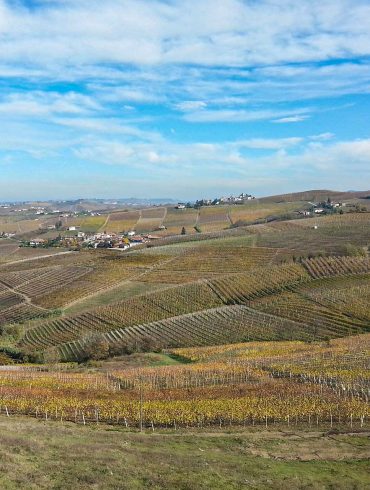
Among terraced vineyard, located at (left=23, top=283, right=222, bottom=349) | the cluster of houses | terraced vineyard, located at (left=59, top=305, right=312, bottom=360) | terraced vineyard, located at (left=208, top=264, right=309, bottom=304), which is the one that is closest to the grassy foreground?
terraced vineyard, located at (left=59, top=305, right=312, bottom=360)

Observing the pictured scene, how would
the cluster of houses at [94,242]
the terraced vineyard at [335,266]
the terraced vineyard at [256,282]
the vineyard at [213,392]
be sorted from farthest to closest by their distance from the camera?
the cluster of houses at [94,242] < the terraced vineyard at [335,266] < the terraced vineyard at [256,282] < the vineyard at [213,392]

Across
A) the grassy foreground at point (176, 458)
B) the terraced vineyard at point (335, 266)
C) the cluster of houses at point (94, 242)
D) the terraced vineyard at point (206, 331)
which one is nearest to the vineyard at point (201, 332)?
the terraced vineyard at point (206, 331)

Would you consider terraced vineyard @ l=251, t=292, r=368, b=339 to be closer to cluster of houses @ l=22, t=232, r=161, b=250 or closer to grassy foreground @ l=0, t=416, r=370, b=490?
grassy foreground @ l=0, t=416, r=370, b=490

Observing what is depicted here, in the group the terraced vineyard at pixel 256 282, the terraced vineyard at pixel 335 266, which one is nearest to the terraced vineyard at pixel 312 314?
the terraced vineyard at pixel 256 282

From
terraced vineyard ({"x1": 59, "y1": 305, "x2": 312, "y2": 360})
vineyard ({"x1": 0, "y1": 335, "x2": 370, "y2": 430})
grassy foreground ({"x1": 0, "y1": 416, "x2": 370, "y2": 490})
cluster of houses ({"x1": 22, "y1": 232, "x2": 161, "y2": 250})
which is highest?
cluster of houses ({"x1": 22, "y1": 232, "x2": 161, "y2": 250})

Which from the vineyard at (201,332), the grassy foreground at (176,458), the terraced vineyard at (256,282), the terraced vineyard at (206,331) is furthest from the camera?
the terraced vineyard at (256,282)

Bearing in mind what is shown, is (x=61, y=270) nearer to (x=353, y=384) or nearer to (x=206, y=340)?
(x=206, y=340)

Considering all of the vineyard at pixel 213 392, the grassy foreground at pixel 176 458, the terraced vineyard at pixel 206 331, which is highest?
the grassy foreground at pixel 176 458

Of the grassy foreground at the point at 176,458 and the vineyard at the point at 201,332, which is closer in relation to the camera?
the grassy foreground at the point at 176,458

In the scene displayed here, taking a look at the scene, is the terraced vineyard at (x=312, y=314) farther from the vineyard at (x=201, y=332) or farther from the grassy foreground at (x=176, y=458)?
the grassy foreground at (x=176, y=458)

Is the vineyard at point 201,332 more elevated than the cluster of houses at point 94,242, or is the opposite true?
the cluster of houses at point 94,242
